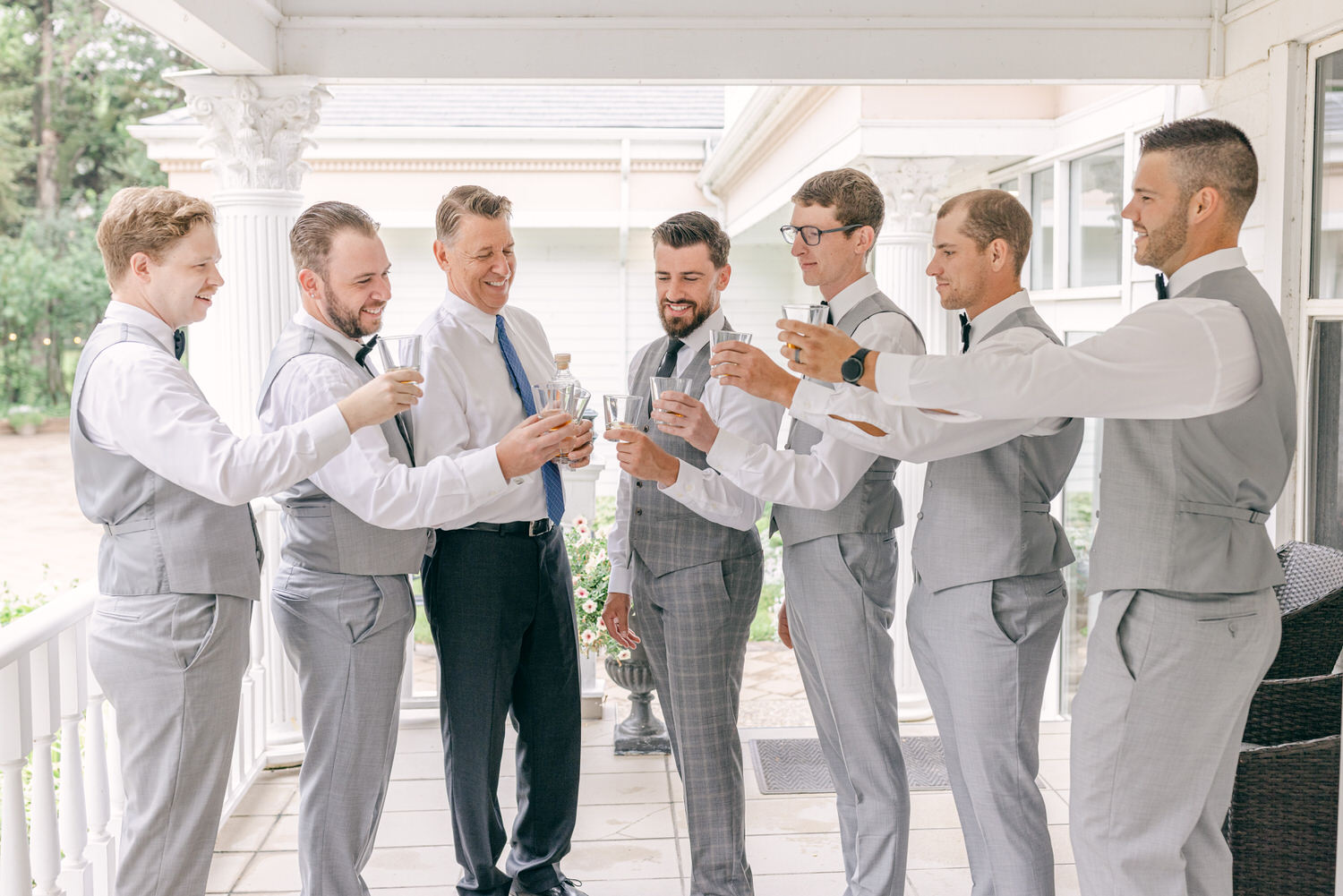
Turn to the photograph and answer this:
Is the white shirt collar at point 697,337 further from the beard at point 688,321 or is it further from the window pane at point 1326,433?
the window pane at point 1326,433

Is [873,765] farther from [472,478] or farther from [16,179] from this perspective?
[16,179]

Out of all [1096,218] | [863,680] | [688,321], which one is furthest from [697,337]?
[1096,218]

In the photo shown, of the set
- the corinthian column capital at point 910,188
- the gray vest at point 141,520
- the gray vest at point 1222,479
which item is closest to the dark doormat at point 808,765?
the gray vest at point 1222,479

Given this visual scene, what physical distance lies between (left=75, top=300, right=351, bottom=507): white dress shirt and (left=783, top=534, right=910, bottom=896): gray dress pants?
48.3 inches

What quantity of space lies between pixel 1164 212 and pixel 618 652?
3193mm

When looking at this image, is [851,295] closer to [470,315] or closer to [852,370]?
[852,370]

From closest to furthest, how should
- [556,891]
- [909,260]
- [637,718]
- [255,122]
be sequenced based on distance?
[556,891] < [255,122] < [637,718] < [909,260]

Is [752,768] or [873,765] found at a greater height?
[873,765]

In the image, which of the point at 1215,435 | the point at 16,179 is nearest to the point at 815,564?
the point at 1215,435

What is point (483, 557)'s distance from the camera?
2.93m

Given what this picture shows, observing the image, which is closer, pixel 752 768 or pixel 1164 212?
pixel 1164 212

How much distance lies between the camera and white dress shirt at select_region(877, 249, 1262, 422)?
201 cm

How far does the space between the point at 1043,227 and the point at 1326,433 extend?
105 inches

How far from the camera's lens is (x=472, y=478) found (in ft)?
8.52
